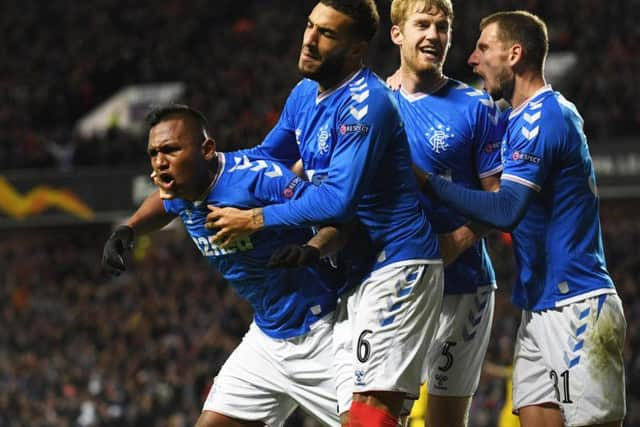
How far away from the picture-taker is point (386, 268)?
395 centimetres

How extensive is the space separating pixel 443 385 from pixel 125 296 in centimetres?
1310

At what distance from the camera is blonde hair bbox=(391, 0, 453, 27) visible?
4.52 metres

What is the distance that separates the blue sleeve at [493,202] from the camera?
13.3 feet

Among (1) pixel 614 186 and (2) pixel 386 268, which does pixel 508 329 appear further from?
(2) pixel 386 268

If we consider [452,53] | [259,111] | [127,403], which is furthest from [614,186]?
[127,403]

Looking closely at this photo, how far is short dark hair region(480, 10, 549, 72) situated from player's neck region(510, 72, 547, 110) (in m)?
0.04

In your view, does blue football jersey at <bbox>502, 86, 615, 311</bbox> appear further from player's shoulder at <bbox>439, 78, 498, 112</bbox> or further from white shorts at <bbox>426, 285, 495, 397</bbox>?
white shorts at <bbox>426, 285, 495, 397</bbox>

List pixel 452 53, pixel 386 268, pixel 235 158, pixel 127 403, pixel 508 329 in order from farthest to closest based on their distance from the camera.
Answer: pixel 452 53 → pixel 127 403 → pixel 508 329 → pixel 235 158 → pixel 386 268

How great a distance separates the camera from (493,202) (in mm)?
4074

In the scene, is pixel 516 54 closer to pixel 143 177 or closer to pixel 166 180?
pixel 166 180

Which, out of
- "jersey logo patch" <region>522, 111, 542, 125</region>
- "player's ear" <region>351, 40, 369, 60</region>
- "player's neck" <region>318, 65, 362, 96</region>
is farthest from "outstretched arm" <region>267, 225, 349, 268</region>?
"jersey logo patch" <region>522, 111, 542, 125</region>

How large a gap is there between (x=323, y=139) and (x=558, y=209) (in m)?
0.97

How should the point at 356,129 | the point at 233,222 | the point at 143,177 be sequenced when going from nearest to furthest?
the point at 356,129 → the point at 233,222 → the point at 143,177

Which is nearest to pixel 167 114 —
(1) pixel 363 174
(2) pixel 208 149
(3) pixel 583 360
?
(2) pixel 208 149
